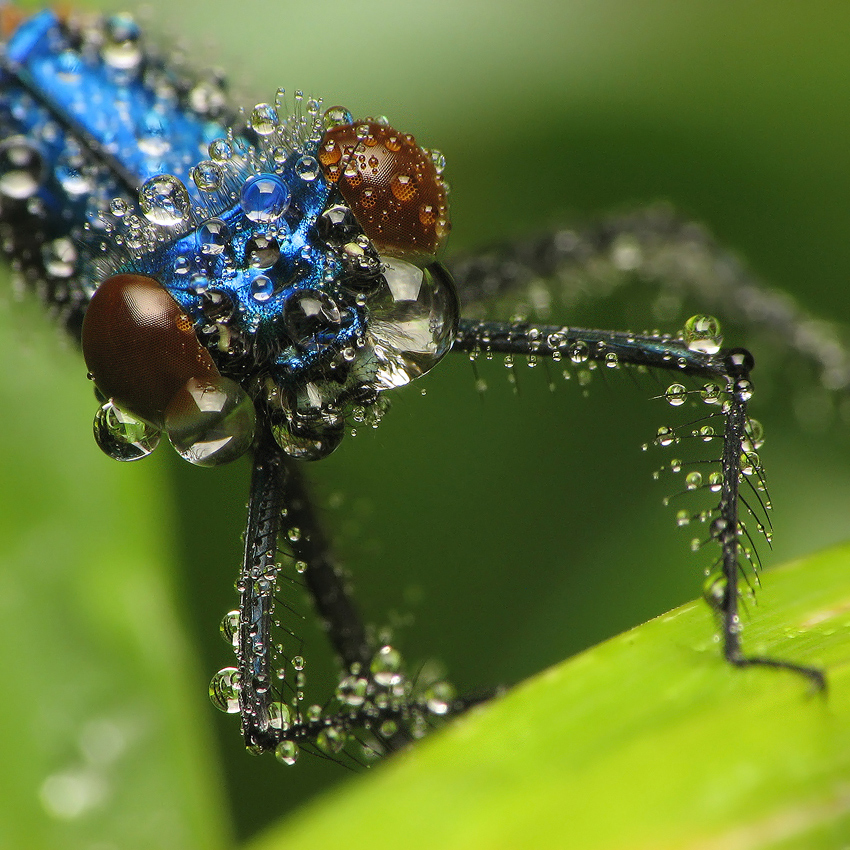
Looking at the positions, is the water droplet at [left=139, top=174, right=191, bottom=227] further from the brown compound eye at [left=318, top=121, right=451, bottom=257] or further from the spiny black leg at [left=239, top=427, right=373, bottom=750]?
the spiny black leg at [left=239, top=427, right=373, bottom=750]

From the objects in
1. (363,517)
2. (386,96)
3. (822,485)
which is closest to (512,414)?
(363,517)

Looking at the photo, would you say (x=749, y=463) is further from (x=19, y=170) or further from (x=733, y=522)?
(x=19, y=170)

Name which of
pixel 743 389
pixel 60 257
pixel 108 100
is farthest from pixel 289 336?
pixel 108 100

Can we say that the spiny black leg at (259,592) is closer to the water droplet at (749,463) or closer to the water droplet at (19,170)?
the water droplet at (749,463)

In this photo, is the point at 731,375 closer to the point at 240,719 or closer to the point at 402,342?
the point at 402,342

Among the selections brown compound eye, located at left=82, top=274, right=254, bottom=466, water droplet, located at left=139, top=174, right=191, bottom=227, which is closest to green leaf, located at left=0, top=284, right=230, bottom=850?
brown compound eye, located at left=82, top=274, right=254, bottom=466
